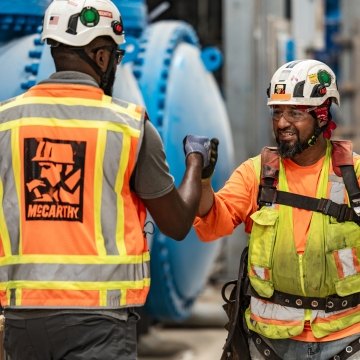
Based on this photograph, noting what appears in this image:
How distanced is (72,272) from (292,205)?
891 millimetres

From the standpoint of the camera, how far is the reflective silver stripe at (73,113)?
3.19m

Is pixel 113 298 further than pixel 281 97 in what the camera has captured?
No

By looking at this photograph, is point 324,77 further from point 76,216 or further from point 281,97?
point 76,216

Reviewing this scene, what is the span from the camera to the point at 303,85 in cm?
380

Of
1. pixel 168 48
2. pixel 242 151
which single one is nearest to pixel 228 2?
pixel 242 151

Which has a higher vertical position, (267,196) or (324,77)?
(324,77)

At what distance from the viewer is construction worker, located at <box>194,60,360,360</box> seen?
12.0 ft

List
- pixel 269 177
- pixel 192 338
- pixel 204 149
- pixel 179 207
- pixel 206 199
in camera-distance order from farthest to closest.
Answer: pixel 192 338 < pixel 269 177 < pixel 206 199 < pixel 204 149 < pixel 179 207

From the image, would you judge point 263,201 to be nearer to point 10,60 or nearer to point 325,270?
point 325,270

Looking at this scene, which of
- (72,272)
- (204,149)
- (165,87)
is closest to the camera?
(72,272)

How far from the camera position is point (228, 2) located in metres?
7.78

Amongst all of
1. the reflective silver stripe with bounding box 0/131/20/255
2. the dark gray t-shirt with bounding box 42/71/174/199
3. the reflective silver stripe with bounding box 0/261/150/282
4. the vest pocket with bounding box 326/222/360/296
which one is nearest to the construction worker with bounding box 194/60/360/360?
the vest pocket with bounding box 326/222/360/296

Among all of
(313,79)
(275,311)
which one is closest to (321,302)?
(275,311)

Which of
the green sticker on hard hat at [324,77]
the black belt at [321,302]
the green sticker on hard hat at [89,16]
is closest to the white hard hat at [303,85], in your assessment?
the green sticker on hard hat at [324,77]
